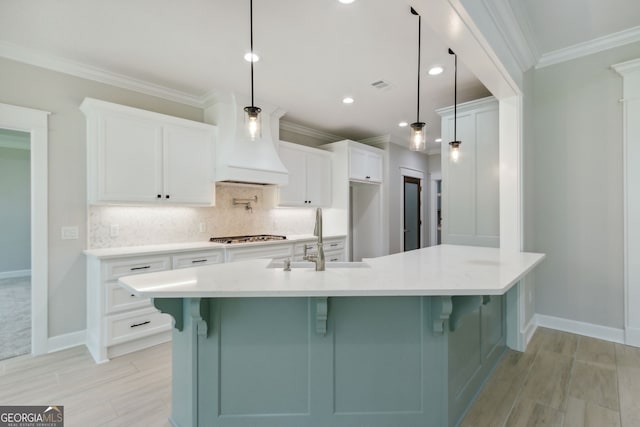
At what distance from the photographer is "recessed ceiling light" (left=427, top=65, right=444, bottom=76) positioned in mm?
3002

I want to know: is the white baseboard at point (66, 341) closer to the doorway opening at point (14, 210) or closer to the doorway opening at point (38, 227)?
the doorway opening at point (38, 227)

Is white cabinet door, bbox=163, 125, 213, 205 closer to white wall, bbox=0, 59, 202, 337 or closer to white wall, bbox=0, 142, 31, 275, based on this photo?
white wall, bbox=0, 59, 202, 337

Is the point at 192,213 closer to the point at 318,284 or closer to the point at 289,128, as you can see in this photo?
the point at 289,128

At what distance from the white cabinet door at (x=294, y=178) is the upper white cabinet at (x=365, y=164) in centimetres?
82

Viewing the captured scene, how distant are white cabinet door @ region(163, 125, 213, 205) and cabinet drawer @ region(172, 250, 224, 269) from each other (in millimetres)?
613

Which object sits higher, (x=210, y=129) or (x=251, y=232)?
(x=210, y=129)

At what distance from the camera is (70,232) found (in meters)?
2.92

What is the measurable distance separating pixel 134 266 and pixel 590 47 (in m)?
4.74

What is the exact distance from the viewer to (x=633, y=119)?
2.71 m

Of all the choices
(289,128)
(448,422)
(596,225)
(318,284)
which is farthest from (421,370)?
(289,128)

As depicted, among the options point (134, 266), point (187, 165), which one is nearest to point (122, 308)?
point (134, 266)

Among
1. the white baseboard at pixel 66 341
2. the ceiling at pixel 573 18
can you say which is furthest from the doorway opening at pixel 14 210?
the ceiling at pixel 573 18

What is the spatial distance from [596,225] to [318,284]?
120 inches

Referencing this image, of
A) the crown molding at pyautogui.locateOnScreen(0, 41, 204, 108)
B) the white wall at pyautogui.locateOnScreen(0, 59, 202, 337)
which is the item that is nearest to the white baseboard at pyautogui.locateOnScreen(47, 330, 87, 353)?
the white wall at pyautogui.locateOnScreen(0, 59, 202, 337)
